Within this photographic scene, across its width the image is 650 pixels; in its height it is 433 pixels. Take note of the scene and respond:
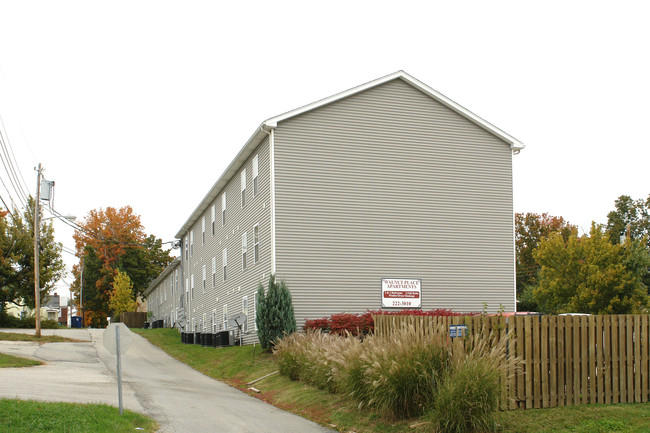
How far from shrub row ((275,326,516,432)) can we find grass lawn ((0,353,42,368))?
1362cm

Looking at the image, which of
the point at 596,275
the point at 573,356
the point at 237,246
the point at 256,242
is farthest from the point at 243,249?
the point at 596,275

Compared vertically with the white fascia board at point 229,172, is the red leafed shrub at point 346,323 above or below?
below

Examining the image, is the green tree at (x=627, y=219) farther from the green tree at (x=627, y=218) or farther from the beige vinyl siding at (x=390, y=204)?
the beige vinyl siding at (x=390, y=204)

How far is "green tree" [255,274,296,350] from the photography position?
23234 millimetres

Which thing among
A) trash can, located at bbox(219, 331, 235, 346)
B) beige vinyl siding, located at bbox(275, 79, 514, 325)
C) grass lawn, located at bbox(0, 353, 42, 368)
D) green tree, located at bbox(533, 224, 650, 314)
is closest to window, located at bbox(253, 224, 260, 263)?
beige vinyl siding, located at bbox(275, 79, 514, 325)

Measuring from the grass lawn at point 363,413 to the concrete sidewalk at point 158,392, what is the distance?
466 millimetres

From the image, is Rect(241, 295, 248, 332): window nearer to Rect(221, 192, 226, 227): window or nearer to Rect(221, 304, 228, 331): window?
Rect(221, 304, 228, 331): window

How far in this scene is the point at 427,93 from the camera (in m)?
28.2

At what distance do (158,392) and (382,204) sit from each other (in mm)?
12422

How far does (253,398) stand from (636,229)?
165 feet

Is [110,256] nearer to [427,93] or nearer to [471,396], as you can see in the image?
[427,93]

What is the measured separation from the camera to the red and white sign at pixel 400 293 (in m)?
26.5

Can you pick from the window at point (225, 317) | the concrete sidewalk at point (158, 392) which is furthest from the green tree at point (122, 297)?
the concrete sidewalk at point (158, 392)

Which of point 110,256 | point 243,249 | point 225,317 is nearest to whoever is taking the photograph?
point 243,249
